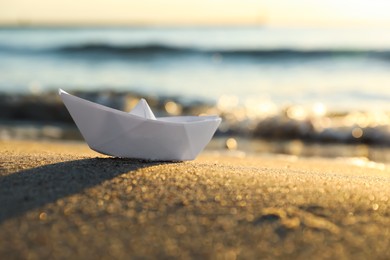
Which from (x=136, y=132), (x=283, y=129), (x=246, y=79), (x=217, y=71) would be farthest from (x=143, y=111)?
(x=217, y=71)

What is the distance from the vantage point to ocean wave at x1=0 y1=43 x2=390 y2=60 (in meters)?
19.1

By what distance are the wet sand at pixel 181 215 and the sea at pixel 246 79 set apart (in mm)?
4486

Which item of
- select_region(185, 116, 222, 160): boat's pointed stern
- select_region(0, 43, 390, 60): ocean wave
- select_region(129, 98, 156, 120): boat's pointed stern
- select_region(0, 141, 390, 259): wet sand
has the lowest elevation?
select_region(0, 43, 390, 60): ocean wave

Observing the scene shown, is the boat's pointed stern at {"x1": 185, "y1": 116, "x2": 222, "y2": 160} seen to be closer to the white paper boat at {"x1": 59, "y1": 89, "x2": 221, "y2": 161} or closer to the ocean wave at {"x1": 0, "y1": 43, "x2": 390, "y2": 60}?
the white paper boat at {"x1": 59, "y1": 89, "x2": 221, "y2": 161}

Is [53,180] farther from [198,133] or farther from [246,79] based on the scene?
[246,79]

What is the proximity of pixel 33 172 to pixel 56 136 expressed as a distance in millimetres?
4262

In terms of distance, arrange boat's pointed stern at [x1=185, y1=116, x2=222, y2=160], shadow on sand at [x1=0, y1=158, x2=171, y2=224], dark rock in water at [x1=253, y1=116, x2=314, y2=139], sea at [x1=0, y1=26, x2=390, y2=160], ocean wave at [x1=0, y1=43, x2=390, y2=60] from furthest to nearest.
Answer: ocean wave at [x1=0, y1=43, x2=390, y2=60], sea at [x1=0, y1=26, x2=390, y2=160], dark rock in water at [x1=253, y1=116, x2=314, y2=139], boat's pointed stern at [x1=185, y1=116, x2=222, y2=160], shadow on sand at [x1=0, y1=158, x2=171, y2=224]

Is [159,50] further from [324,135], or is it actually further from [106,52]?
[324,135]

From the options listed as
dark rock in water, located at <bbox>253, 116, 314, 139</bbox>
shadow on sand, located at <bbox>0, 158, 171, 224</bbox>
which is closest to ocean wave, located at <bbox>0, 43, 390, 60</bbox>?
dark rock in water, located at <bbox>253, 116, 314, 139</bbox>

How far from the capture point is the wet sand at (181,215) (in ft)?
5.17

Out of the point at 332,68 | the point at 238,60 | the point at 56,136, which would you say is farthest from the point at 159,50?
the point at 56,136

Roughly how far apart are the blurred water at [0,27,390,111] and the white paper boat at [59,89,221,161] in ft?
22.4

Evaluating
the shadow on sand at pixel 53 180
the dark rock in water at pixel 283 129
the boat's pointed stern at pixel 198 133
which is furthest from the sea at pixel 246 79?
the shadow on sand at pixel 53 180

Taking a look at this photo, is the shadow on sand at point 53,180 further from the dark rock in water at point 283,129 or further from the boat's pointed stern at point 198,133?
the dark rock in water at point 283,129
